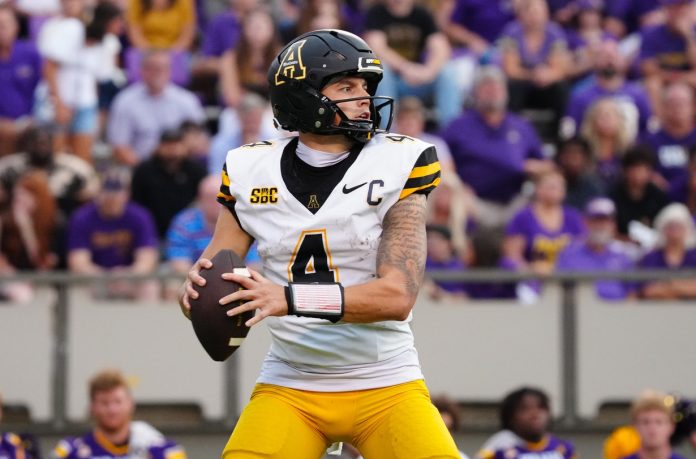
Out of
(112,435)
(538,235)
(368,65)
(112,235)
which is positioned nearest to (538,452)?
(538,235)

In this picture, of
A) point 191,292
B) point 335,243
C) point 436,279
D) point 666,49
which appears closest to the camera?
point 191,292

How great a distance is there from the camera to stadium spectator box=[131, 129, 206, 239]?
1052cm

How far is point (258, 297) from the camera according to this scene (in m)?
4.53

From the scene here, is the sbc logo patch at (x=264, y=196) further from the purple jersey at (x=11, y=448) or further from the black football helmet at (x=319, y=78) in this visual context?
the purple jersey at (x=11, y=448)

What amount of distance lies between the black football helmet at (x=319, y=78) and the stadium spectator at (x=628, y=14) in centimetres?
872

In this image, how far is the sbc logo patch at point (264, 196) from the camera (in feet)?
16.1

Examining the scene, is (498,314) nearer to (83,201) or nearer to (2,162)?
(83,201)

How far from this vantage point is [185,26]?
12477mm

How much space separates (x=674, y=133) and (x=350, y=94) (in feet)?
22.8

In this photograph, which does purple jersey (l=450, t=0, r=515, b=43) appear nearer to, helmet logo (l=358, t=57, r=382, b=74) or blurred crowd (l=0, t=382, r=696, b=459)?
blurred crowd (l=0, t=382, r=696, b=459)

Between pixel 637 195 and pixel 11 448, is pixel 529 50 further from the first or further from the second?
pixel 11 448

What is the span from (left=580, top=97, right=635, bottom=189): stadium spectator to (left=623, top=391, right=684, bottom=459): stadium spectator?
294 centimetres

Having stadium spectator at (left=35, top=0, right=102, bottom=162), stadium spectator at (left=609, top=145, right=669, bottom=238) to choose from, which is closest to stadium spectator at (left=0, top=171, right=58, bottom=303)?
stadium spectator at (left=35, top=0, right=102, bottom=162)

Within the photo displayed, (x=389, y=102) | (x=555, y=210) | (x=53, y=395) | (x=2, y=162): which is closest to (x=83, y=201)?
(x=2, y=162)
